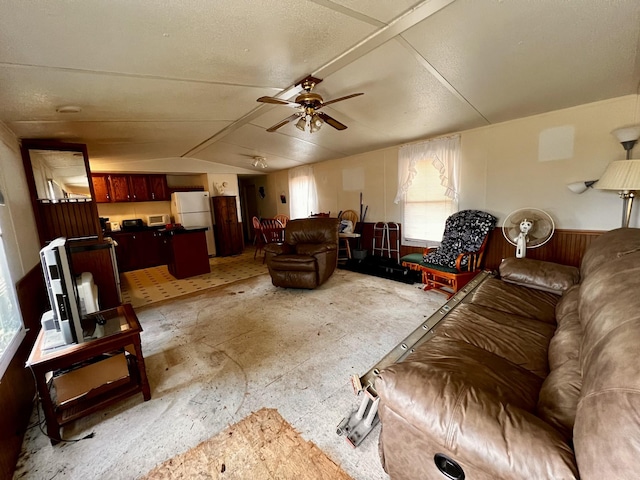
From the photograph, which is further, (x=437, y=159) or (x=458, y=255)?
(x=437, y=159)

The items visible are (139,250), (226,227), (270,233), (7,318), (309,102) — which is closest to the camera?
(7,318)

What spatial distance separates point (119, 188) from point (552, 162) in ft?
23.5

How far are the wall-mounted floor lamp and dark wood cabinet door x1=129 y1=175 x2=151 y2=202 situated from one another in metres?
7.08

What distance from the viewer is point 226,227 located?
6156 mm

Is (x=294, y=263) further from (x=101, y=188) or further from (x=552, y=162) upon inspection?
(x=101, y=188)

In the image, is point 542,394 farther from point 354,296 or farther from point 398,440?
point 354,296

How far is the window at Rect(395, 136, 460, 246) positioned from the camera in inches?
149

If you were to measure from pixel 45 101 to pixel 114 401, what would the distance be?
234 cm

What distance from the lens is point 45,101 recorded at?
205 centimetres

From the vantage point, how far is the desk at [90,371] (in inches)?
54.8

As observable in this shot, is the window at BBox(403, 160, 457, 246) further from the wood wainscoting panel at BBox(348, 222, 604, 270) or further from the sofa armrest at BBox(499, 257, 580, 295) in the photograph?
the sofa armrest at BBox(499, 257, 580, 295)

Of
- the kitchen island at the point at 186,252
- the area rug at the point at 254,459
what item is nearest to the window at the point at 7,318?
the area rug at the point at 254,459

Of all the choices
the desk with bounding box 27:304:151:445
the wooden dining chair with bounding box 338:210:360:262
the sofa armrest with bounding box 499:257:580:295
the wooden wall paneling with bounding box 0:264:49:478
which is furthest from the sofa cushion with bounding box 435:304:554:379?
the wooden dining chair with bounding box 338:210:360:262

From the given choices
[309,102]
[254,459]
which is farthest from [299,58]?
[254,459]
